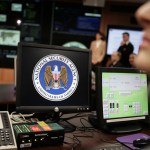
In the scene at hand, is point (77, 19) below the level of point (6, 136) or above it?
above

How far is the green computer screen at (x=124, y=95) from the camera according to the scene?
1567mm

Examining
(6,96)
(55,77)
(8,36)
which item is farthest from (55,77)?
(8,36)

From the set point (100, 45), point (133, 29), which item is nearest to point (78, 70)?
point (100, 45)

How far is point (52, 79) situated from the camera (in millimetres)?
1549

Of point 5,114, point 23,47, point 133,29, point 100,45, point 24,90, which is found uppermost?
point 133,29

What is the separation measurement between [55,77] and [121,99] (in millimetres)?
407

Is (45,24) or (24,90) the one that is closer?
(24,90)

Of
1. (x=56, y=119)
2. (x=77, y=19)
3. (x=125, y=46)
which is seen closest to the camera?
(x=56, y=119)

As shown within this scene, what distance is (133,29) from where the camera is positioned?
5410mm

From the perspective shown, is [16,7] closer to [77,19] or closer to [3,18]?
[3,18]

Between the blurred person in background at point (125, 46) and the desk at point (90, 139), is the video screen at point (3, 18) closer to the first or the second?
the blurred person in background at point (125, 46)

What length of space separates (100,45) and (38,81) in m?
3.72

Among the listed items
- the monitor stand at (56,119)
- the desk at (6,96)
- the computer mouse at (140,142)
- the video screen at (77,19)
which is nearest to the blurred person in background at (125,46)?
the video screen at (77,19)

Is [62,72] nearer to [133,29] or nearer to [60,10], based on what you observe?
[60,10]
